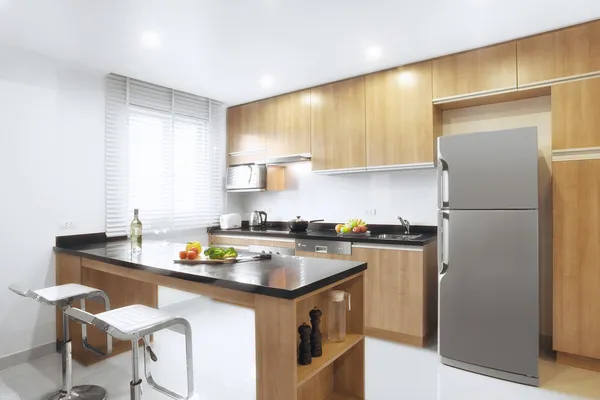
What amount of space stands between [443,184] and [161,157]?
9.76 ft

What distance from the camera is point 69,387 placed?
7.16ft

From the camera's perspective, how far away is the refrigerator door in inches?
95.8

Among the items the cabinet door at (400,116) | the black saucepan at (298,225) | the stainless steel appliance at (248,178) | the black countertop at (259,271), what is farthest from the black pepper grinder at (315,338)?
the stainless steel appliance at (248,178)

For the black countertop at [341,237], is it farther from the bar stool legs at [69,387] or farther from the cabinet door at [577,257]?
the bar stool legs at [69,387]

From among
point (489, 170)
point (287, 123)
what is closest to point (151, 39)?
point (287, 123)

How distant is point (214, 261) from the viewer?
2035mm

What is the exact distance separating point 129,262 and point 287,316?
124 cm

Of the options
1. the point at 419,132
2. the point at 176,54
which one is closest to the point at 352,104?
the point at 419,132

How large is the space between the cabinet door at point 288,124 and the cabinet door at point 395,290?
150cm

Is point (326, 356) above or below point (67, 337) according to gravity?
above

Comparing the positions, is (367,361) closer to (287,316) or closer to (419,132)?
(287,316)

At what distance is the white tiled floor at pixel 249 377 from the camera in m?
2.29

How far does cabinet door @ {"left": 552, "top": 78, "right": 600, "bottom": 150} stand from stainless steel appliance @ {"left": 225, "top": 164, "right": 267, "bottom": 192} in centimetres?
295

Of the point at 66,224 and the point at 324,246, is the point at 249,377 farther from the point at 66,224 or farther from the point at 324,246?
the point at 66,224
